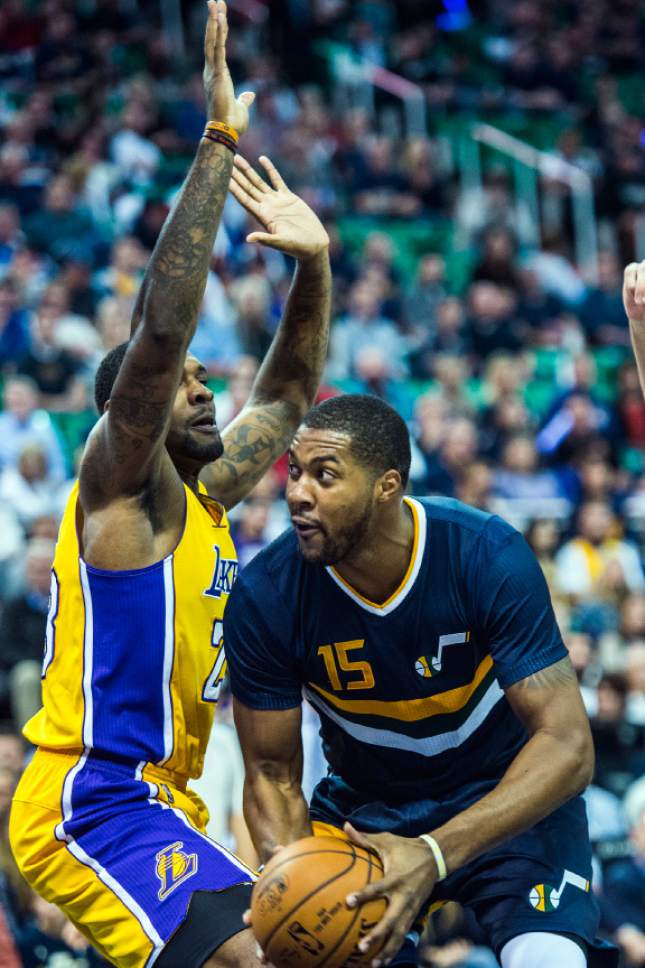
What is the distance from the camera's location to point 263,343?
11.9 meters

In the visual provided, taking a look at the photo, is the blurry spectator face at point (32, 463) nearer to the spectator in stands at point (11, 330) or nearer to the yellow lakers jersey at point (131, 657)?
the spectator in stands at point (11, 330)

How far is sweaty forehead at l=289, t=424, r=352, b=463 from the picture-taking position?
433 cm

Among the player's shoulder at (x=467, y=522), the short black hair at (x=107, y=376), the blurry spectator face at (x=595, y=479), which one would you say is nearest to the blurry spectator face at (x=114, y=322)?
the blurry spectator face at (x=595, y=479)

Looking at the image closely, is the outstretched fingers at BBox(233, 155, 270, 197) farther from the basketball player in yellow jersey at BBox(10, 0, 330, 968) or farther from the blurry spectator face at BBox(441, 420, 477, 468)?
the blurry spectator face at BBox(441, 420, 477, 468)

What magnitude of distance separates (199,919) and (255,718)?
27.8 inches

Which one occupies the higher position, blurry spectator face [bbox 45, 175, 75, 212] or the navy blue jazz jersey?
blurry spectator face [bbox 45, 175, 75, 212]

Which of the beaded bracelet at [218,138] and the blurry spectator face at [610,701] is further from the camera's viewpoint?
the blurry spectator face at [610,701]

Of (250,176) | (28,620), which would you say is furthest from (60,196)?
(250,176)

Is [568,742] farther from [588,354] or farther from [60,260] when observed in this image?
[588,354]

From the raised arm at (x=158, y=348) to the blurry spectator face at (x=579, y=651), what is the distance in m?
5.94

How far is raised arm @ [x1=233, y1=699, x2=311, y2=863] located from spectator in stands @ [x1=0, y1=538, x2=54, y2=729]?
3972mm

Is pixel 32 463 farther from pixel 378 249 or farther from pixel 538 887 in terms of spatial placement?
pixel 538 887

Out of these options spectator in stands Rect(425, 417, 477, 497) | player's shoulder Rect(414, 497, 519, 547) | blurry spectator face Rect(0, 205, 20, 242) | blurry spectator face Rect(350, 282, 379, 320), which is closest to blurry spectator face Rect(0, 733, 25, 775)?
player's shoulder Rect(414, 497, 519, 547)

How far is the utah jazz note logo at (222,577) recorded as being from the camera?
451 centimetres
